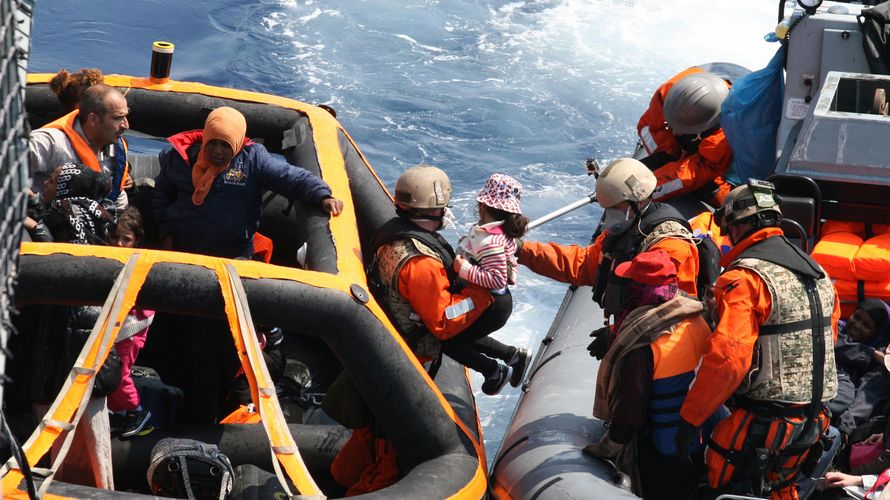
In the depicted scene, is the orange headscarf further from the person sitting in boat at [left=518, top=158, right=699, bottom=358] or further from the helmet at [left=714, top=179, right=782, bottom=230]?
the helmet at [left=714, top=179, right=782, bottom=230]

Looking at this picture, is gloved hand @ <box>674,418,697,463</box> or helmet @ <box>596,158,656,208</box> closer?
gloved hand @ <box>674,418,697,463</box>

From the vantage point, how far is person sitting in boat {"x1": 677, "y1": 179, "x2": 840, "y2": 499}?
12.1ft

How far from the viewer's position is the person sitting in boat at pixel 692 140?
19.6 feet

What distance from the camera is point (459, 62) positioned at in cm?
1230

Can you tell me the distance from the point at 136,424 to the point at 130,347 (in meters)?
0.42

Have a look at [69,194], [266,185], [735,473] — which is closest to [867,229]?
[735,473]

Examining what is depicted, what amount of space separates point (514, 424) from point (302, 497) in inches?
59.6

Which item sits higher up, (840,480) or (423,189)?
(423,189)

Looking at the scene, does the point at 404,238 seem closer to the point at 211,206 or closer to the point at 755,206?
the point at 211,206

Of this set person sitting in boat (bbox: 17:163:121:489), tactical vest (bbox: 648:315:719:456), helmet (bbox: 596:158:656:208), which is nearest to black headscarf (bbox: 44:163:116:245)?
person sitting in boat (bbox: 17:163:121:489)

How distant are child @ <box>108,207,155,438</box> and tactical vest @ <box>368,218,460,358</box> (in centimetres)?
76

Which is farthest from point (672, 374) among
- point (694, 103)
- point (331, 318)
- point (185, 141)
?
point (694, 103)

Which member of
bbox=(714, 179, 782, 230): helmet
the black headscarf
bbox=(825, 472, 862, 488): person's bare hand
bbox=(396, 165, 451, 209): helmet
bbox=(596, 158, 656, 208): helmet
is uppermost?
bbox=(714, 179, 782, 230): helmet

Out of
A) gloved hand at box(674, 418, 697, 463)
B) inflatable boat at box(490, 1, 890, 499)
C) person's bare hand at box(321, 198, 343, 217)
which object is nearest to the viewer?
gloved hand at box(674, 418, 697, 463)
